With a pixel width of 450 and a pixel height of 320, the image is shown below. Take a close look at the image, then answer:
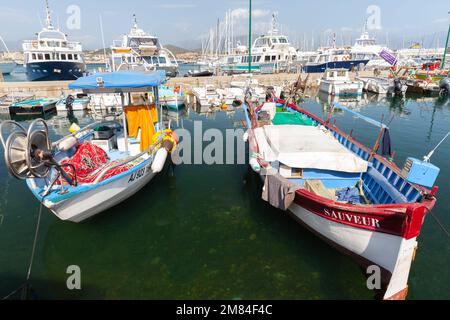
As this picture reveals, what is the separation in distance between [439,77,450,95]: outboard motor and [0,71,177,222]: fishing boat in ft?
150

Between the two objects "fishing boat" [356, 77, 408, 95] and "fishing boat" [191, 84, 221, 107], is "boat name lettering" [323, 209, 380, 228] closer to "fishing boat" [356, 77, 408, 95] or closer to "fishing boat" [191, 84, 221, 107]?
"fishing boat" [191, 84, 221, 107]

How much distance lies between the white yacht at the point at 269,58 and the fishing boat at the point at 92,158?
47521 mm

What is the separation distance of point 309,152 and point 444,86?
4468cm

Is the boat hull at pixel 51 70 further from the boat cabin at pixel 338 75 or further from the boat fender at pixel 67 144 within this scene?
the boat cabin at pixel 338 75

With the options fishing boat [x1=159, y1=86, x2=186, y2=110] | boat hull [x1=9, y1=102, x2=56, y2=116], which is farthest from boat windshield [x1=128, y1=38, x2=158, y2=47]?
boat hull [x1=9, y1=102, x2=56, y2=116]

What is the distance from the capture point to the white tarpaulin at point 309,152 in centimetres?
881

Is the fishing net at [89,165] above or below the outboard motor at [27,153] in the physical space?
below

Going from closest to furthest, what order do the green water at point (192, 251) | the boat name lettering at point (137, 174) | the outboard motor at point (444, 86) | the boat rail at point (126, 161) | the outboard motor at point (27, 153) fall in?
the outboard motor at point (27, 153) → the green water at point (192, 251) → the boat rail at point (126, 161) → the boat name lettering at point (137, 174) → the outboard motor at point (444, 86)

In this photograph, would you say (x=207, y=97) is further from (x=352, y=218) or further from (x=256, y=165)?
(x=352, y=218)

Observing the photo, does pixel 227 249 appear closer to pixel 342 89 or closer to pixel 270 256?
pixel 270 256

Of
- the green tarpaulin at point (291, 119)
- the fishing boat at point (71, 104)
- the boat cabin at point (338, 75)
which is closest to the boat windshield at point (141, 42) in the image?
the fishing boat at point (71, 104)

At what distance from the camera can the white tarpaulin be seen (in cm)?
881
